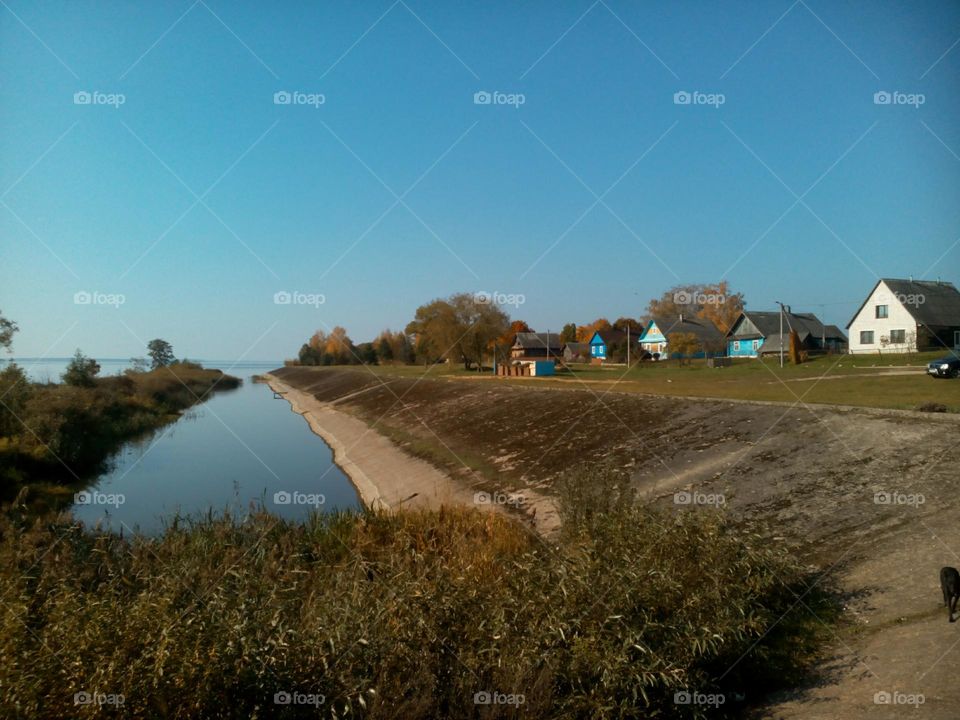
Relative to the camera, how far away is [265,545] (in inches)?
364

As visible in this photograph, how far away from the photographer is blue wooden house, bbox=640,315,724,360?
201ft

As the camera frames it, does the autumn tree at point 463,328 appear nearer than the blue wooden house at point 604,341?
Yes

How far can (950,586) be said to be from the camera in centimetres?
625

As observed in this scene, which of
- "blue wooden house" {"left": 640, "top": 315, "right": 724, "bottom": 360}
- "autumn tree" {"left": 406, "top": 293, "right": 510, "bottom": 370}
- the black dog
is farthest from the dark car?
"autumn tree" {"left": 406, "top": 293, "right": 510, "bottom": 370}

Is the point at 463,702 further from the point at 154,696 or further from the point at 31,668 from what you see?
the point at 31,668

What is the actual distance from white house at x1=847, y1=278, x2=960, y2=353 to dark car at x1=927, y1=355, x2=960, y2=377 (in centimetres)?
1329

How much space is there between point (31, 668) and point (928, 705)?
5.74 m

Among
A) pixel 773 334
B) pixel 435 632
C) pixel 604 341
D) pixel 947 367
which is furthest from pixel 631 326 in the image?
pixel 435 632

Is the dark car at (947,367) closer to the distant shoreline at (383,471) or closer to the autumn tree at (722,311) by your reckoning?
the distant shoreline at (383,471)

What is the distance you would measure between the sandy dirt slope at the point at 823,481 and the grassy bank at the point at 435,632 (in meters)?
0.62

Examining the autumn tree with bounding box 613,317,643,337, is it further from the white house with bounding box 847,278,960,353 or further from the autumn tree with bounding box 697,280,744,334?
the white house with bounding box 847,278,960,353

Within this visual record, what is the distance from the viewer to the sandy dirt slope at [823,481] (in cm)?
551

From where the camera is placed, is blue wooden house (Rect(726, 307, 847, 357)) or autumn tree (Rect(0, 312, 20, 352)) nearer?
autumn tree (Rect(0, 312, 20, 352))

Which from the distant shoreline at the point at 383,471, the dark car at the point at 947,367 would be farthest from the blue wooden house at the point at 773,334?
the distant shoreline at the point at 383,471
